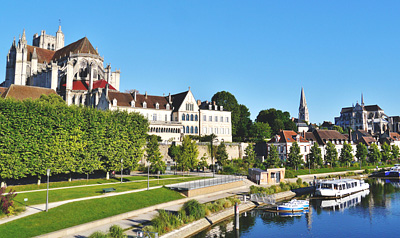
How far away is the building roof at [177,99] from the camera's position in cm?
A: 7606

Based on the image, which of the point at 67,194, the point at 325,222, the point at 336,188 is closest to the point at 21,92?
the point at 67,194

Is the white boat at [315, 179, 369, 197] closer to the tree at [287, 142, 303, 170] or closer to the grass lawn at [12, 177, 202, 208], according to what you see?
the tree at [287, 142, 303, 170]

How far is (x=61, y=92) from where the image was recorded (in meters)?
80.3

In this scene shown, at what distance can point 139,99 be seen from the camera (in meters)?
72.8

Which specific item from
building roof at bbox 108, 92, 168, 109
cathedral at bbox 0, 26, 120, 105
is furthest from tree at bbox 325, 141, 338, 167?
cathedral at bbox 0, 26, 120, 105

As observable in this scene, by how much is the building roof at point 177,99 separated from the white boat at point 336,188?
1508 inches

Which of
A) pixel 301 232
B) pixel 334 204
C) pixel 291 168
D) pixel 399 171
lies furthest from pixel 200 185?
pixel 399 171

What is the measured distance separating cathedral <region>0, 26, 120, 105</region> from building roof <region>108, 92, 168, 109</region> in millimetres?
6164

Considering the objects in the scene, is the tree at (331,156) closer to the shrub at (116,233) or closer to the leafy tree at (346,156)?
the leafy tree at (346,156)

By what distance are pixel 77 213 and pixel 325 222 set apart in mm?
21849

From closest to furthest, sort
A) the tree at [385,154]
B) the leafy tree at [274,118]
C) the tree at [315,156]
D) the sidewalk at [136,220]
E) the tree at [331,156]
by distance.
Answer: the sidewalk at [136,220] → the tree at [315,156] → the tree at [331,156] → the tree at [385,154] → the leafy tree at [274,118]

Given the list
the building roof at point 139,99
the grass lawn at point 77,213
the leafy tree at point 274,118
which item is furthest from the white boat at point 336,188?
the leafy tree at point 274,118

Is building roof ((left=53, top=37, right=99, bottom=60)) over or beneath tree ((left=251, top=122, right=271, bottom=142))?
over

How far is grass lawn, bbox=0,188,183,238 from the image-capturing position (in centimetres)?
1981
